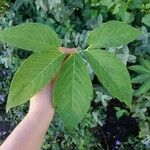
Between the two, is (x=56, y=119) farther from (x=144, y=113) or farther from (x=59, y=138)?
(x=144, y=113)

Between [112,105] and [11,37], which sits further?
[112,105]

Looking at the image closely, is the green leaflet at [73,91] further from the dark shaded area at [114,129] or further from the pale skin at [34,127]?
the dark shaded area at [114,129]

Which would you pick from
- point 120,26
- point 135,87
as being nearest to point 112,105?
point 135,87

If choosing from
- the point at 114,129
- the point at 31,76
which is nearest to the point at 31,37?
the point at 31,76

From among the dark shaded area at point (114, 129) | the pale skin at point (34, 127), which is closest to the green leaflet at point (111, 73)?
the pale skin at point (34, 127)

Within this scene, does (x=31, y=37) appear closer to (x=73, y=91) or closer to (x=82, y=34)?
(x=73, y=91)

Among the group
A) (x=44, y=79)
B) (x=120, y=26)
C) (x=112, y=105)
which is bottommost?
(x=112, y=105)

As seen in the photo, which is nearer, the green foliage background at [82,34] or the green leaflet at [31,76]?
the green leaflet at [31,76]
